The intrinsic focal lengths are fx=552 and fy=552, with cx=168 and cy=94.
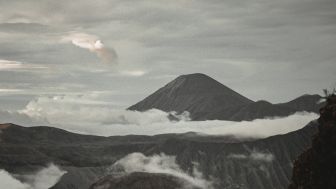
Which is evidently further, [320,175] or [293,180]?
[293,180]

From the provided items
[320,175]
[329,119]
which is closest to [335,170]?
[320,175]

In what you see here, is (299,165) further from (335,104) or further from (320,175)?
(335,104)

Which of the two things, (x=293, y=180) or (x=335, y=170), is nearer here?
(x=335, y=170)

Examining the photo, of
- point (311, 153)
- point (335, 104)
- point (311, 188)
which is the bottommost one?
point (311, 188)

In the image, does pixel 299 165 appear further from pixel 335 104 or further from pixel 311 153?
pixel 335 104

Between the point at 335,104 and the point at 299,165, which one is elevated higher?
the point at 335,104

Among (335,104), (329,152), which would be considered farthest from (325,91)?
(329,152)
